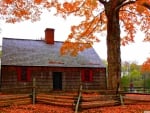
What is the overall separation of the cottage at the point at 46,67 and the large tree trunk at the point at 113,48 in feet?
36.3

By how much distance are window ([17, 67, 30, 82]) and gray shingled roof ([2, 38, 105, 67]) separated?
0.55 m

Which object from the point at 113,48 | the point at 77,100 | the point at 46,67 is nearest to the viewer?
the point at 77,100

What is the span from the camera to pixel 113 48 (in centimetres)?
2003

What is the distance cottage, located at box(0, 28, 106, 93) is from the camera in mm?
28859

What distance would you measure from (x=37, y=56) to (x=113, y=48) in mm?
12427

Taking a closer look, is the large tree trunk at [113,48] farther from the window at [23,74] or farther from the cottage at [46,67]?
the window at [23,74]

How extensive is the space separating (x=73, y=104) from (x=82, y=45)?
1120 centimetres

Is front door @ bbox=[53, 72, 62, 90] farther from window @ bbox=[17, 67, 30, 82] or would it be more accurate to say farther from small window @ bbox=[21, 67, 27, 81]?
small window @ bbox=[21, 67, 27, 81]

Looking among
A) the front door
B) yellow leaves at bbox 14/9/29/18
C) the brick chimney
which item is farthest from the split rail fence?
the brick chimney

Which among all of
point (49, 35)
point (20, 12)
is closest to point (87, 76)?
point (49, 35)

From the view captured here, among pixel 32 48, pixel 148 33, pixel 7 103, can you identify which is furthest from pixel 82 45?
pixel 7 103

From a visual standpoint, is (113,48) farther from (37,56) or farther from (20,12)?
(37,56)

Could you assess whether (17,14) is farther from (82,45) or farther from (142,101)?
(142,101)

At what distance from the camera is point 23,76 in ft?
96.3
